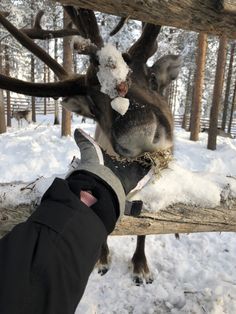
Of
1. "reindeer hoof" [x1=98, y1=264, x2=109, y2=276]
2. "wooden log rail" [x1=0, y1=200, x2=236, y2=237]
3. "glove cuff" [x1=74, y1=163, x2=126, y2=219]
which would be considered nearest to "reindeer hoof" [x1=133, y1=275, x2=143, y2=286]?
"reindeer hoof" [x1=98, y1=264, x2=109, y2=276]

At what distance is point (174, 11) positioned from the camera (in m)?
2.21

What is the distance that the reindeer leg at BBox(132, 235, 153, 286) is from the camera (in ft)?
16.0

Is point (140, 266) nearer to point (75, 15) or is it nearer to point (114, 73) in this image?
point (114, 73)

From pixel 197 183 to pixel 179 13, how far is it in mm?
1422

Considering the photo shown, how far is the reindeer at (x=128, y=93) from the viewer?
2834 mm

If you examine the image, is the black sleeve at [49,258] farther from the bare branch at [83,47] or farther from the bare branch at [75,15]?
the bare branch at [75,15]

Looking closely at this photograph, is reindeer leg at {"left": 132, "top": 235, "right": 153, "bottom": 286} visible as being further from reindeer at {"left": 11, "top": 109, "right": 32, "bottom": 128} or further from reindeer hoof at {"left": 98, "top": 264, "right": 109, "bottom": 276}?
reindeer at {"left": 11, "top": 109, "right": 32, "bottom": 128}

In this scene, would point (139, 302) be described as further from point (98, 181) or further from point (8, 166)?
point (8, 166)

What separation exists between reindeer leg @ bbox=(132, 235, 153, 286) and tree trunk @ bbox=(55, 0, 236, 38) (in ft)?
11.5

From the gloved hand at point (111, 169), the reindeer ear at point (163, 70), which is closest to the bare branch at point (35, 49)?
the reindeer ear at point (163, 70)

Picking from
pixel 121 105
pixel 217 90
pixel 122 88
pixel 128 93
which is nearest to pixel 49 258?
pixel 121 105

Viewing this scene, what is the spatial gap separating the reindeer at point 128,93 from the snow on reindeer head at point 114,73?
15 mm

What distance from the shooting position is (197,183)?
3.07 metres

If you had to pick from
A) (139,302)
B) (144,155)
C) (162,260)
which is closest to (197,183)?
(144,155)
